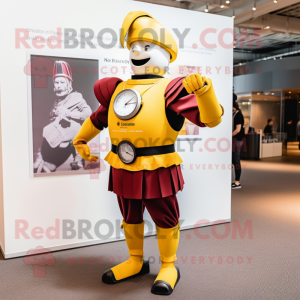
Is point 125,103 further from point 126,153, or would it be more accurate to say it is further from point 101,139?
point 101,139

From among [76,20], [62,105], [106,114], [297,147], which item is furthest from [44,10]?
[297,147]

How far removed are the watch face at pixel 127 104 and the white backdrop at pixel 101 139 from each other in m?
0.90

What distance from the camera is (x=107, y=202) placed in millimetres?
2963

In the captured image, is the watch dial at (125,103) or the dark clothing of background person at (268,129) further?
the dark clothing of background person at (268,129)

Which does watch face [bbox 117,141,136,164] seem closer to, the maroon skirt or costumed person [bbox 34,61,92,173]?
the maroon skirt

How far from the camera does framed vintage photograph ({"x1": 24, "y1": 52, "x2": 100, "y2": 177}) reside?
8.62 feet

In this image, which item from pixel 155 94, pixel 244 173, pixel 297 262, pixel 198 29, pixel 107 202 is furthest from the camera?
pixel 244 173

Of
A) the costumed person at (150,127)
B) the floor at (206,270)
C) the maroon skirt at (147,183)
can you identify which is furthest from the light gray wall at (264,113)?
the maroon skirt at (147,183)

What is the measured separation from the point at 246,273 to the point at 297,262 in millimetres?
481

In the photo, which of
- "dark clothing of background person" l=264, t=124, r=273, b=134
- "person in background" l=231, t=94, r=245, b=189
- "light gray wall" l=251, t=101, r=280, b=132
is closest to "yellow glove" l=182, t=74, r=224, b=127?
"person in background" l=231, t=94, r=245, b=189

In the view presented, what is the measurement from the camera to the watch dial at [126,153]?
2023mm

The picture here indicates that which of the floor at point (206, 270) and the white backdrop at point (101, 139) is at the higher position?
the white backdrop at point (101, 139)

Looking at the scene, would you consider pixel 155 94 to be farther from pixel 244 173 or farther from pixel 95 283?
pixel 244 173

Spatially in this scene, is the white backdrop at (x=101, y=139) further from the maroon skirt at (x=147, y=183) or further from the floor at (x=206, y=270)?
the maroon skirt at (x=147, y=183)
